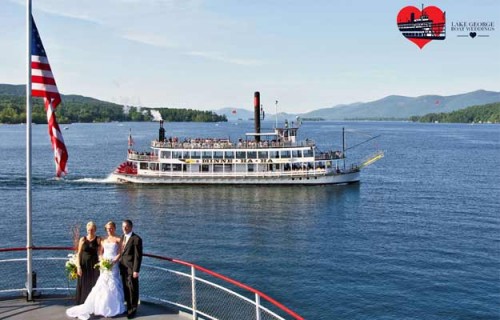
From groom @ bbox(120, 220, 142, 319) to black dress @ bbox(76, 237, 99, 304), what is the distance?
0.64m

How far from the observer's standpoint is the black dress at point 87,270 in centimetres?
1107

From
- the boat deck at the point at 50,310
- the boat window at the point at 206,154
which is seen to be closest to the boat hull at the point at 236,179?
the boat window at the point at 206,154

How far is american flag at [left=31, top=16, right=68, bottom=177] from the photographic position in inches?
516

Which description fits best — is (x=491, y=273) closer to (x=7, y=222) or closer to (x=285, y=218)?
(x=285, y=218)

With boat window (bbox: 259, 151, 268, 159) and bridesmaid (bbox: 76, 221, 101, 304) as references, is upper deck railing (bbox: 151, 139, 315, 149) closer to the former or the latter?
boat window (bbox: 259, 151, 268, 159)

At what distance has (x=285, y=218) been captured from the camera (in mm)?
50375

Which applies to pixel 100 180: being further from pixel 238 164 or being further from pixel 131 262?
pixel 131 262

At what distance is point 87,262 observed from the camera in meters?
11.1

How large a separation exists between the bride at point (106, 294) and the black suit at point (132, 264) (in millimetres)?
164

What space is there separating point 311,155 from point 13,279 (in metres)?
47.1

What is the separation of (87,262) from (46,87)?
4.79 m

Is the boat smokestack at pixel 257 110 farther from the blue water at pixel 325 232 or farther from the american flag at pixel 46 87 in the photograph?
the american flag at pixel 46 87

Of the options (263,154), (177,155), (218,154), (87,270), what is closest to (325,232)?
(263,154)

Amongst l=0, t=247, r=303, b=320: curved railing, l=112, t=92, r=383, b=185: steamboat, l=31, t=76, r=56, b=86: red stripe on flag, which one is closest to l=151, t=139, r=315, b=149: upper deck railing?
l=112, t=92, r=383, b=185: steamboat
